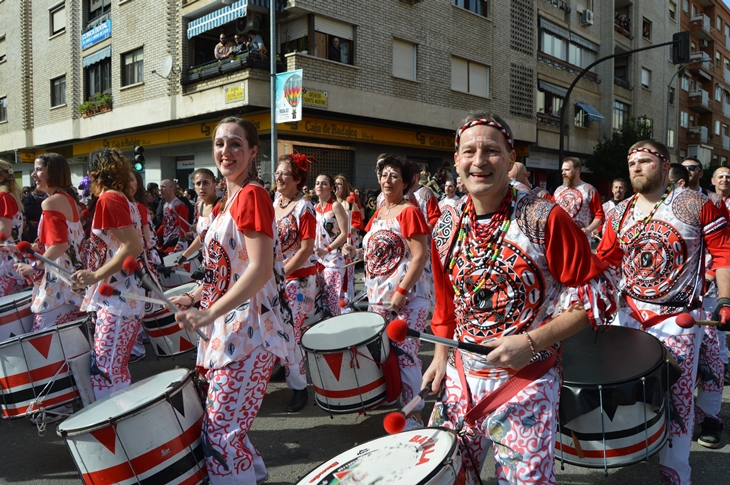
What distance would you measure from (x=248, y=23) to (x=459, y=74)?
27.9 ft

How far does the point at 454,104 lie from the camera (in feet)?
70.7

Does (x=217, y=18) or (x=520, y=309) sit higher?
(x=217, y=18)

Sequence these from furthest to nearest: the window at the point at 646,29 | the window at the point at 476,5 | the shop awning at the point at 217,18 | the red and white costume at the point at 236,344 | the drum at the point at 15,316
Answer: the window at the point at 646,29
the window at the point at 476,5
the shop awning at the point at 217,18
the drum at the point at 15,316
the red and white costume at the point at 236,344

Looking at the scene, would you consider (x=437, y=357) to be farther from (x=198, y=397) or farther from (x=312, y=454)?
(x=312, y=454)

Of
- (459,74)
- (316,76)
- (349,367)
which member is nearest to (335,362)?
(349,367)

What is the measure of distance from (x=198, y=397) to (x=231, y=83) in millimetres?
15203

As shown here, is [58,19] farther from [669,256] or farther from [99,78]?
[669,256]

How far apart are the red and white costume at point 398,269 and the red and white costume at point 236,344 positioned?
5.56 ft

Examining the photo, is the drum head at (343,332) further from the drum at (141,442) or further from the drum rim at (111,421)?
the drum rim at (111,421)

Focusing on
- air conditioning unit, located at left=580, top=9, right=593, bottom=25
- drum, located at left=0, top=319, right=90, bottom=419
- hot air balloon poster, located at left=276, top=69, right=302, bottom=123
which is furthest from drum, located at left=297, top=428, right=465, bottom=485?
air conditioning unit, located at left=580, top=9, right=593, bottom=25

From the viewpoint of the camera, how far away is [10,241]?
5.72 m

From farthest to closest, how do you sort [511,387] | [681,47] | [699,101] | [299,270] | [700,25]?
[699,101] < [700,25] < [681,47] < [299,270] < [511,387]

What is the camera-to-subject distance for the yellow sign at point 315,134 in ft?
56.9

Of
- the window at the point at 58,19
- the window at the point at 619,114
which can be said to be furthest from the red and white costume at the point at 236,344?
the window at the point at 619,114
